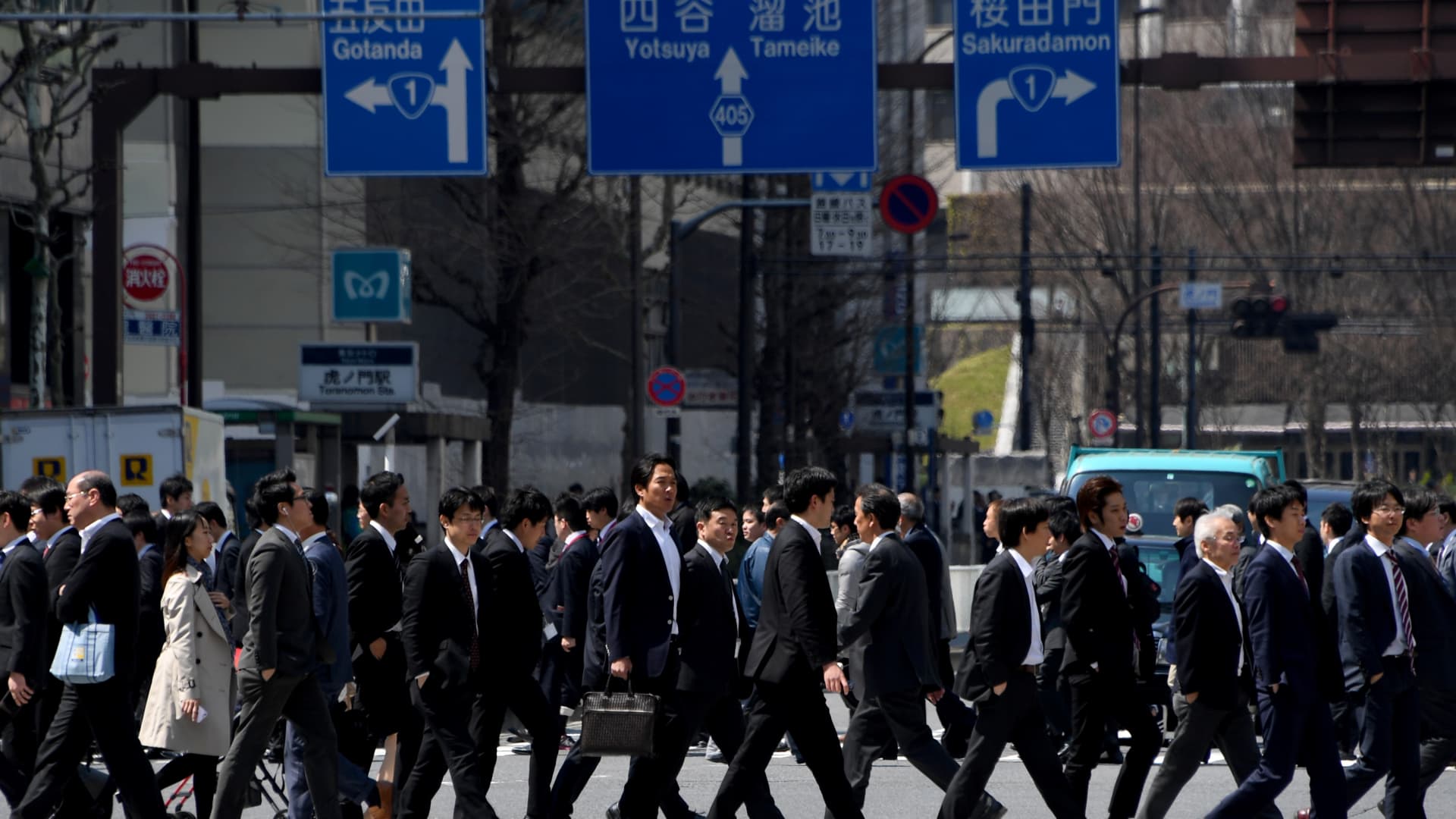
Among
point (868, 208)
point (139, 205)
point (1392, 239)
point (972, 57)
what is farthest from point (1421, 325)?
point (972, 57)

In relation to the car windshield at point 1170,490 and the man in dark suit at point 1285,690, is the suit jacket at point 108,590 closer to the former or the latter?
the man in dark suit at point 1285,690

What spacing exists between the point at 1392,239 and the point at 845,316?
41.1 feet

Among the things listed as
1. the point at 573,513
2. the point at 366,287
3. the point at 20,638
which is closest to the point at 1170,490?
the point at 573,513

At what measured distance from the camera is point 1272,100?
48.2 metres

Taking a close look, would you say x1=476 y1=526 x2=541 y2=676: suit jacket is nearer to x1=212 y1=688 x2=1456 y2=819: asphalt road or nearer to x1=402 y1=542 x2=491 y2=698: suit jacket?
x1=402 y1=542 x2=491 y2=698: suit jacket

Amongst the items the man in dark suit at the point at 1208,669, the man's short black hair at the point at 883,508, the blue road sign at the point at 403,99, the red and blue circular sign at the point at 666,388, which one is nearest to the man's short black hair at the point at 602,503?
the man's short black hair at the point at 883,508

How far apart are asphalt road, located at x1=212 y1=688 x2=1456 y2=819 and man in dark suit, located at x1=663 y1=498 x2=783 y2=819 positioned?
1533mm

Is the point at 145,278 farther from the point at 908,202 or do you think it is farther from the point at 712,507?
the point at 712,507

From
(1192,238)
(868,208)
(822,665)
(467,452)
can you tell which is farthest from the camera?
(1192,238)

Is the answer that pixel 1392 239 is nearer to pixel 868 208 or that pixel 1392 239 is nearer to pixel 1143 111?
pixel 1143 111

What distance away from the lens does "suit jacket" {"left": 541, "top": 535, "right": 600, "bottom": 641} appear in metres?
12.3

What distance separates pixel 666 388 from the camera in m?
28.6

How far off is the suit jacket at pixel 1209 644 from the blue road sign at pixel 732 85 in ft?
35.7

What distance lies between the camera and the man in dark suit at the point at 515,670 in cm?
955
